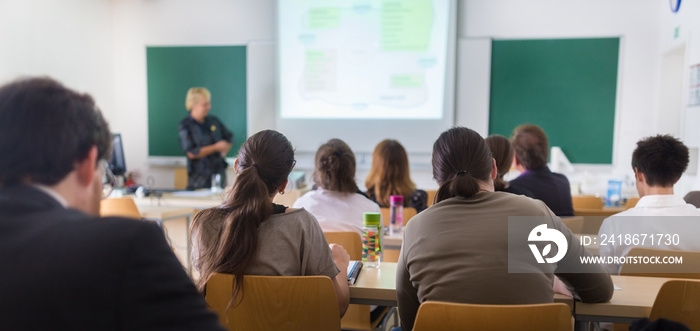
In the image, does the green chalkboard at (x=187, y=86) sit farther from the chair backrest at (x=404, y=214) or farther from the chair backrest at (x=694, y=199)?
the chair backrest at (x=694, y=199)

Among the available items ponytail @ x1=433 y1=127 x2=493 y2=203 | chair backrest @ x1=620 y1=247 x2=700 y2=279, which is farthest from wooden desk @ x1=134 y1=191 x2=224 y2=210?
chair backrest @ x1=620 y1=247 x2=700 y2=279

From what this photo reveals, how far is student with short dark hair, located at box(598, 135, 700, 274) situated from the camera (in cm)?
210

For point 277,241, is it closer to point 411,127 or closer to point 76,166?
point 76,166

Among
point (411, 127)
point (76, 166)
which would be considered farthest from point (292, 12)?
point (76, 166)

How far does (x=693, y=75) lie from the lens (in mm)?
3904

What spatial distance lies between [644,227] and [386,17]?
379 centimetres

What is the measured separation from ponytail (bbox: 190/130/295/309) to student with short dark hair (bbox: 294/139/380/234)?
0.78 metres

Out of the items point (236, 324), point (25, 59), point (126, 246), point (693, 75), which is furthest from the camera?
point (25, 59)

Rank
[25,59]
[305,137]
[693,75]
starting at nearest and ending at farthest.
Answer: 1. [693,75]
2. [25,59]
3. [305,137]

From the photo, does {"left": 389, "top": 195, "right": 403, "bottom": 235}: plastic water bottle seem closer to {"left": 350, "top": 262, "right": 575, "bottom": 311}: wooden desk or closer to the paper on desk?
{"left": 350, "top": 262, "right": 575, "bottom": 311}: wooden desk

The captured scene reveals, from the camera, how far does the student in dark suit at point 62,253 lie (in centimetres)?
61

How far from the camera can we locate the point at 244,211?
1.54 m

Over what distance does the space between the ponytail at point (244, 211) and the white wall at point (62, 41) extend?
12.0 feet

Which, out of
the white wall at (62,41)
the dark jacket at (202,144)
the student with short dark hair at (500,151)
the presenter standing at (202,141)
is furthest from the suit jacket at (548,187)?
the white wall at (62,41)
